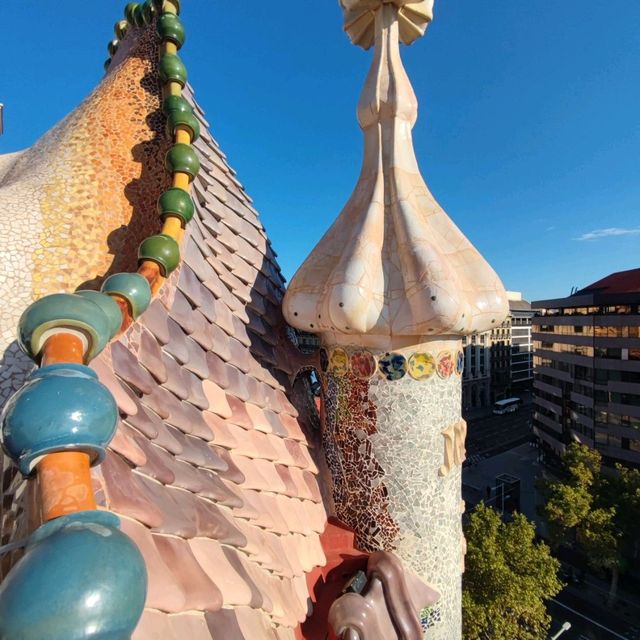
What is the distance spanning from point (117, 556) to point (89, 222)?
282cm

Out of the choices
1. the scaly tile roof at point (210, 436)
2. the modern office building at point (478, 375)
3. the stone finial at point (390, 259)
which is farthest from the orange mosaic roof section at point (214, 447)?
the modern office building at point (478, 375)

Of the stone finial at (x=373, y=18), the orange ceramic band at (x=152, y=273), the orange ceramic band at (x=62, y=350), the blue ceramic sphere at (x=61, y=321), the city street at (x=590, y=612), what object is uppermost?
the stone finial at (x=373, y=18)

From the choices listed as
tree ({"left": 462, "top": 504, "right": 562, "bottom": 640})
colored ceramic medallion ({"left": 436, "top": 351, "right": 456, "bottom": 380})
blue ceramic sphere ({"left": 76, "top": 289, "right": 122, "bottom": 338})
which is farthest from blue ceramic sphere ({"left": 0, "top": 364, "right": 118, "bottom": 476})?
tree ({"left": 462, "top": 504, "right": 562, "bottom": 640})

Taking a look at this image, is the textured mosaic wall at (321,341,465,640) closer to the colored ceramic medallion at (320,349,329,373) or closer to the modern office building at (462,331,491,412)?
the colored ceramic medallion at (320,349,329,373)

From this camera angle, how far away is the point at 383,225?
3.38m

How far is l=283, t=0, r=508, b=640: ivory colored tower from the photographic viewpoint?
308cm

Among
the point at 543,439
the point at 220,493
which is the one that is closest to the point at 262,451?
the point at 220,493

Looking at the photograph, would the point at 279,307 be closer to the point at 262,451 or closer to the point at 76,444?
the point at 262,451

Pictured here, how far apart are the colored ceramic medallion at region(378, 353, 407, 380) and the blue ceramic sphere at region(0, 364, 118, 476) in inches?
89.6

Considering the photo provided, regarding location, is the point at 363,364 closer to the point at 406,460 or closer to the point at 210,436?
the point at 406,460

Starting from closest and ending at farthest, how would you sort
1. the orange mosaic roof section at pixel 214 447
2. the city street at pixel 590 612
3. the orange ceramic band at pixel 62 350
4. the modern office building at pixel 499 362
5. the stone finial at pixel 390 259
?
the orange ceramic band at pixel 62 350 < the orange mosaic roof section at pixel 214 447 < the stone finial at pixel 390 259 < the city street at pixel 590 612 < the modern office building at pixel 499 362

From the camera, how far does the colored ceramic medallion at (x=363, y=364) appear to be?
3283 mm

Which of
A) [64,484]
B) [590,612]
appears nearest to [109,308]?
[64,484]

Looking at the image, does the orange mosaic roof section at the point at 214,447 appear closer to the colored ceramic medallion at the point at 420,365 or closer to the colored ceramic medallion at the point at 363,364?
the colored ceramic medallion at the point at 363,364
